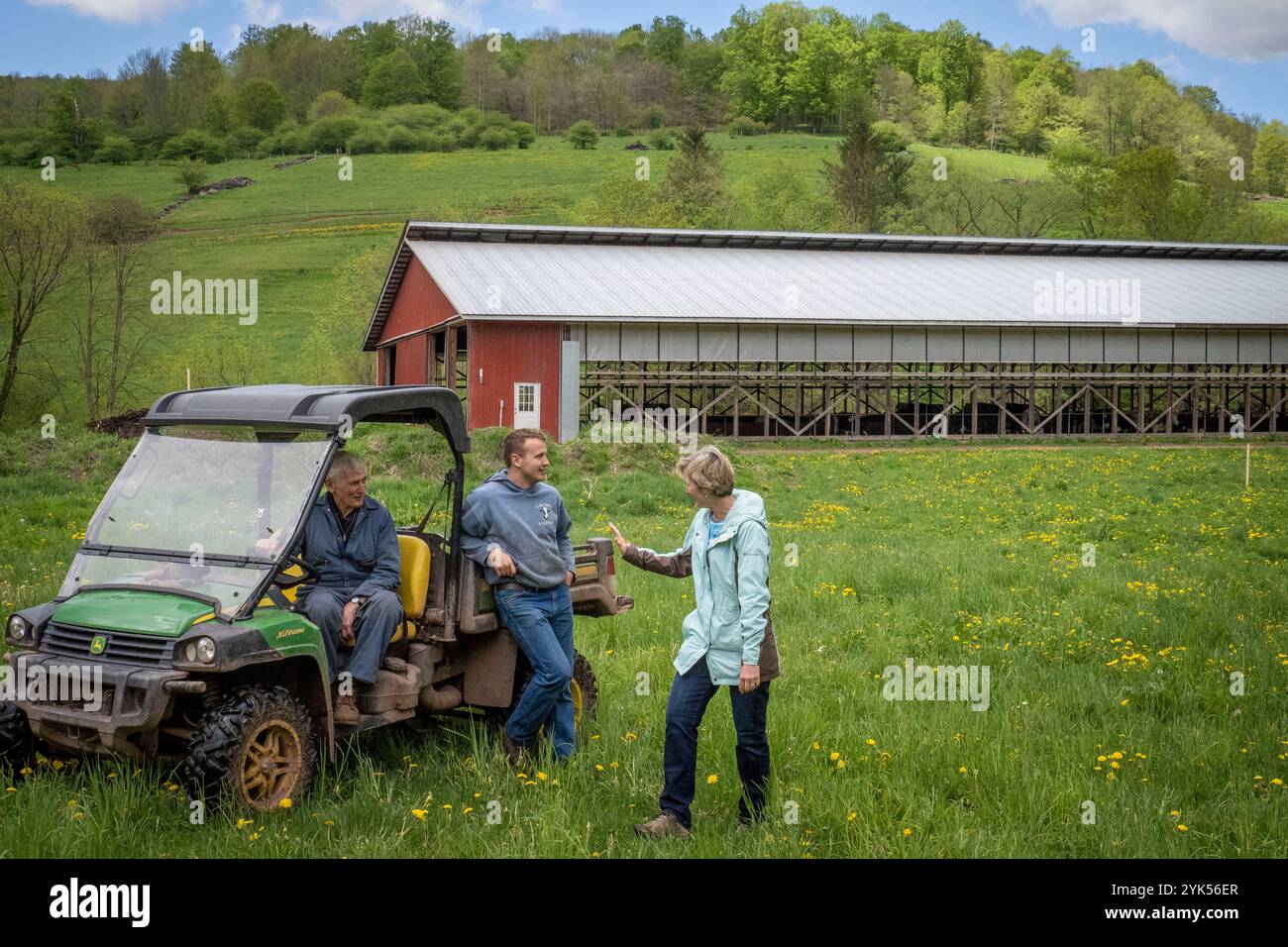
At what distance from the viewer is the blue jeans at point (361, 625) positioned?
6379 millimetres

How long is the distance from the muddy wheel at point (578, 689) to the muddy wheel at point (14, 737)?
2.65 m

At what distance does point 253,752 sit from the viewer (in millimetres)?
5812

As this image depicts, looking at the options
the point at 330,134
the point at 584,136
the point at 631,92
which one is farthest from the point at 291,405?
the point at 631,92

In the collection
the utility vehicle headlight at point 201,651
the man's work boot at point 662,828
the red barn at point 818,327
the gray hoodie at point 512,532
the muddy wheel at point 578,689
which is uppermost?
the red barn at point 818,327

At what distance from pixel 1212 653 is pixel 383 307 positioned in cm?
3608

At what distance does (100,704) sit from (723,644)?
2.95 m

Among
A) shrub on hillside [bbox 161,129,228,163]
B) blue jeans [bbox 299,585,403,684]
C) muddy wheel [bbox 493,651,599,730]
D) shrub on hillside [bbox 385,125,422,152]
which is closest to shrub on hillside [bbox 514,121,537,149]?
shrub on hillside [bbox 385,125,422,152]

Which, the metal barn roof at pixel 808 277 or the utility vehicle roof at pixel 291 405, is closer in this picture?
the utility vehicle roof at pixel 291 405

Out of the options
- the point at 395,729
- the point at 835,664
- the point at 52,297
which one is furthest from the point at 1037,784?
the point at 52,297

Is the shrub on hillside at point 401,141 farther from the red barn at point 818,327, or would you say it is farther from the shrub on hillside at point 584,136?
the red barn at point 818,327

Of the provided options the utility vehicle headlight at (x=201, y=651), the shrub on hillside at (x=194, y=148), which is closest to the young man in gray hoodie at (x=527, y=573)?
the utility vehicle headlight at (x=201, y=651)

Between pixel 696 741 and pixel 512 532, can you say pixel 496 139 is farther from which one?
pixel 696 741

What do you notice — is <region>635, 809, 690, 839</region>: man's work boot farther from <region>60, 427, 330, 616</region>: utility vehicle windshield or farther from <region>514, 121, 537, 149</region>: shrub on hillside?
<region>514, 121, 537, 149</region>: shrub on hillside

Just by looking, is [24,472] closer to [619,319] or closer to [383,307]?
[619,319]
